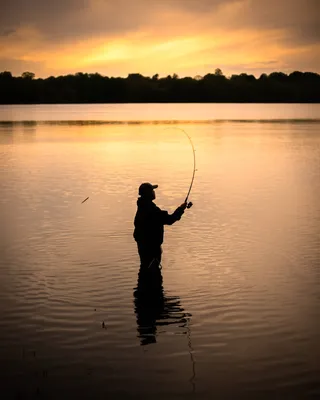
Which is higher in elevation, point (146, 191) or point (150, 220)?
point (146, 191)

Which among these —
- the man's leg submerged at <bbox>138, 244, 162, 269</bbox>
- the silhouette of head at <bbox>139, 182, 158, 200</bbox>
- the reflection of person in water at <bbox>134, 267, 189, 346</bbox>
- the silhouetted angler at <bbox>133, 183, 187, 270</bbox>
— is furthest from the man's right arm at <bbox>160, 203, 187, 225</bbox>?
the reflection of person in water at <bbox>134, 267, 189, 346</bbox>

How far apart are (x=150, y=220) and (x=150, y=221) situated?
0.06 ft

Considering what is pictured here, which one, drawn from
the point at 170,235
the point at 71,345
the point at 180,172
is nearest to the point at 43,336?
the point at 71,345

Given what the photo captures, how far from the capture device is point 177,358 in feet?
29.3

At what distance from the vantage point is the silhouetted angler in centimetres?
1158

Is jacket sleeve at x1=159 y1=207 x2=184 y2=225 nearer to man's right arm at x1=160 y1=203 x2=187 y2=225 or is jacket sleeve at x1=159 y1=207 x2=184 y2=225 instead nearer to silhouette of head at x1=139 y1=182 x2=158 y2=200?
man's right arm at x1=160 y1=203 x2=187 y2=225

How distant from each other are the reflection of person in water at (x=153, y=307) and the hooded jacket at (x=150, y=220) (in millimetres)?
750

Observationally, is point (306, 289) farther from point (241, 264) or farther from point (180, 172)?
point (180, 172)

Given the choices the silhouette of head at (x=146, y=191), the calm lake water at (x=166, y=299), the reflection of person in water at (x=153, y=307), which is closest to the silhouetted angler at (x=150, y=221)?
the silhouette of head at (x=146, y=191)

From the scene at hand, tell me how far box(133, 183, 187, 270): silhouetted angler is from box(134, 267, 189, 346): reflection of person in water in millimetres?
412

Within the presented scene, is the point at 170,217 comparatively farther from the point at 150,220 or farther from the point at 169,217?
the point at 150,220

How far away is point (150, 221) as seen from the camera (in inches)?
462

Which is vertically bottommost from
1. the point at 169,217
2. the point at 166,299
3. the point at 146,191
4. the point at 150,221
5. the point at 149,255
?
the point at 166,299

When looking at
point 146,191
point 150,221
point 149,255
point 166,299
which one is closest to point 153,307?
point 166,299
